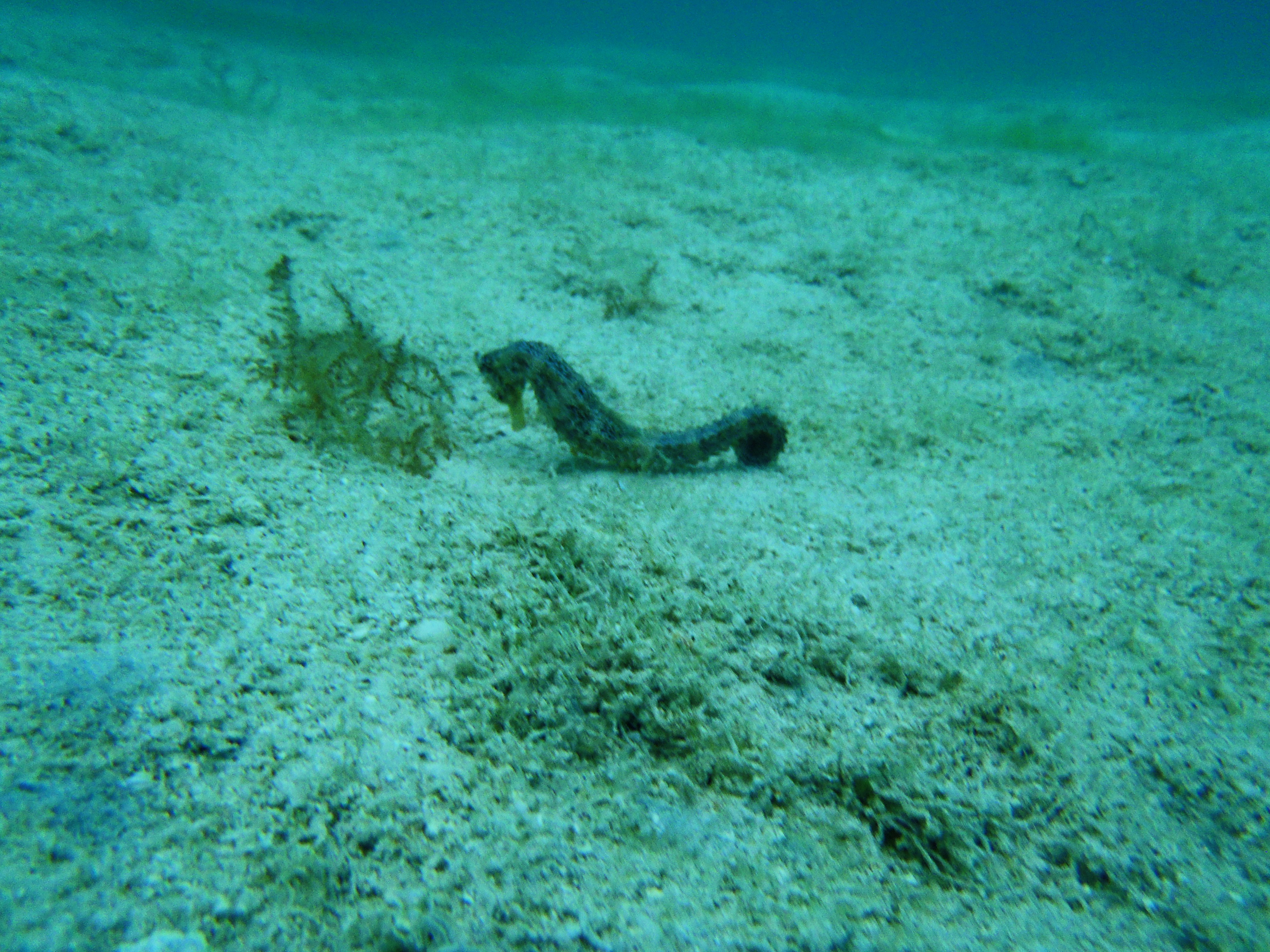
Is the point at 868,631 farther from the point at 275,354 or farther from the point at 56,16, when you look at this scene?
the point at 56,16

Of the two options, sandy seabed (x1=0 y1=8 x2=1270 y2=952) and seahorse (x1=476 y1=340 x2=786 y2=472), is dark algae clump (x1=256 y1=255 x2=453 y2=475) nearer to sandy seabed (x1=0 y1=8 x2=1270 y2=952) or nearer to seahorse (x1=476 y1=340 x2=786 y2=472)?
sandy seabed (x1=0 y1=8 x2=1270 y2=952)

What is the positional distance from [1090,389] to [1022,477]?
1.79 m

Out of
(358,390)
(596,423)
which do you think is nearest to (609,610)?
(596,423)

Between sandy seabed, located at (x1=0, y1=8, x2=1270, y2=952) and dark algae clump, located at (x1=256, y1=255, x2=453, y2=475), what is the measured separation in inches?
2.2

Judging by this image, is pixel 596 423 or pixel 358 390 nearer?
pixel 596 423

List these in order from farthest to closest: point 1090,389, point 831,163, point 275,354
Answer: point 831,163
point 1090,389
point 275,354

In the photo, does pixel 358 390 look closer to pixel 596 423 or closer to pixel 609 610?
pixel 596 423

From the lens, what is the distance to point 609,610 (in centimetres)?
258

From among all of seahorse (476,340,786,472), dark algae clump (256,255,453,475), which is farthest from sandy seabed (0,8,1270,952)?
seahorse (476,340,786,472)

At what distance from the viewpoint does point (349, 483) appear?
3.16 meters

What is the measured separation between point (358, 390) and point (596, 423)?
1489mm

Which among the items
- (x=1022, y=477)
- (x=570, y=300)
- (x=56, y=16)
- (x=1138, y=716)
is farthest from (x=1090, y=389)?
(x=56, y=16)

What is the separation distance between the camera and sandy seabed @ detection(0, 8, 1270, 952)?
5.62 feet

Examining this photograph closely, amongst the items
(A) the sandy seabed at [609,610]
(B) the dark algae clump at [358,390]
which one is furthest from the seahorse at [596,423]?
(B) the dark algae clump at [358,390]
